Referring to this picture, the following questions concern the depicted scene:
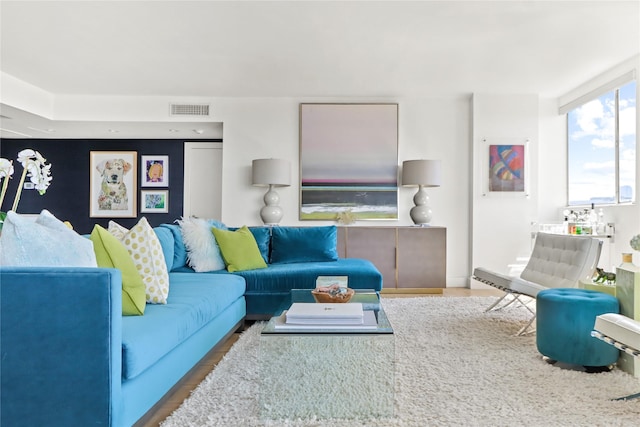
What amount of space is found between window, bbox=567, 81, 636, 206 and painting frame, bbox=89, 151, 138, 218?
679cm

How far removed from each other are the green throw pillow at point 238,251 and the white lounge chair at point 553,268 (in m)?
2.16

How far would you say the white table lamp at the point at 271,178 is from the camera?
575cm

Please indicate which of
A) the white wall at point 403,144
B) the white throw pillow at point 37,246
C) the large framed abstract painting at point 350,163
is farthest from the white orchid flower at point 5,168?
the large framed abstract painting at point 350,163

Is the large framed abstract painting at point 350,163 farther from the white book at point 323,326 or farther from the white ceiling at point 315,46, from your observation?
the white book at point 323,326

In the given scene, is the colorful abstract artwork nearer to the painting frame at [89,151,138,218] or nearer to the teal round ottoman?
the teal round ottoman

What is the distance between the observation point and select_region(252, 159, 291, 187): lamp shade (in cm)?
575

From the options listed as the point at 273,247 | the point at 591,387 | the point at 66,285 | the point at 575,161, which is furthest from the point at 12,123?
the point at 575,161

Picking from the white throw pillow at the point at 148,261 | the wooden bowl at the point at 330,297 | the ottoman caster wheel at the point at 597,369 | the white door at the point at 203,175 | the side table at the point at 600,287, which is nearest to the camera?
the white throw pillow at the point at 148,261

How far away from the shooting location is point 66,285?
158 cm

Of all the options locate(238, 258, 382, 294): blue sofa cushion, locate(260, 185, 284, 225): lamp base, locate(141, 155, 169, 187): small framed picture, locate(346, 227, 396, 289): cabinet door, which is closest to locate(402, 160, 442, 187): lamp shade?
locate(346, 227, 396, 289): cabinet door

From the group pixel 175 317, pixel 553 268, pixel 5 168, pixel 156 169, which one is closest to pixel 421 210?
pixel 553 268

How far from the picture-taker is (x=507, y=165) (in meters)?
6.11

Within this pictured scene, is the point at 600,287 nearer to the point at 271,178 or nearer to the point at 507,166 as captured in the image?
the point at 507,166

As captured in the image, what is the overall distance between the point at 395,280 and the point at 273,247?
1.87 metres
